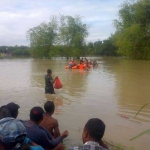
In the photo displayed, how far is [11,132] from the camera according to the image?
104 inches

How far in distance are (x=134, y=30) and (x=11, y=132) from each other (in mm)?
43479

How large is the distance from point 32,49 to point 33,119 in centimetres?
5903

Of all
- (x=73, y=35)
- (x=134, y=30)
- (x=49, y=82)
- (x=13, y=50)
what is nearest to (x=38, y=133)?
(x=49, y=82)

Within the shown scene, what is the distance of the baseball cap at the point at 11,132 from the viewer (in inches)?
104

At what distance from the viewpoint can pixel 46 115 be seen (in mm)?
5277

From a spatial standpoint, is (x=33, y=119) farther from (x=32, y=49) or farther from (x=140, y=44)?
(x=32, y=49)

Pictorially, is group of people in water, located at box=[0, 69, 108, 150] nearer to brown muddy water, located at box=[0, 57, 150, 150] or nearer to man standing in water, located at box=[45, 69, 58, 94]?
brown muddy water, located at box=[0, 57, 150, 150]

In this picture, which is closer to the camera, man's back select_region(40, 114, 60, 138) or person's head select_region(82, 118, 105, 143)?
person's head select_region(82, 118, 105, 143)

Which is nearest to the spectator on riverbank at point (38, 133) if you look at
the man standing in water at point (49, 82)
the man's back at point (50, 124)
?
the man's back at point (50, 124)

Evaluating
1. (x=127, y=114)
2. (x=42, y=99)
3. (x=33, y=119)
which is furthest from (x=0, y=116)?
(x=42, y=99)

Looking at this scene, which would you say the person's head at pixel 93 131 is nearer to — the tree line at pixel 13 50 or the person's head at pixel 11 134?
the person's head at pixel 11 134

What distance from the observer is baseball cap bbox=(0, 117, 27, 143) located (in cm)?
264

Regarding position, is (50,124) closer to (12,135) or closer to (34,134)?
(34,134)

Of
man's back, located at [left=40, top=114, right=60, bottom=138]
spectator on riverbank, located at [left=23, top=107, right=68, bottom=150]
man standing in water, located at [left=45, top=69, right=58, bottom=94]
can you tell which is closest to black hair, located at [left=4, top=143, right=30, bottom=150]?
spectator on riverbank, located at [left=23, top=107, right=68, bottom=150]
